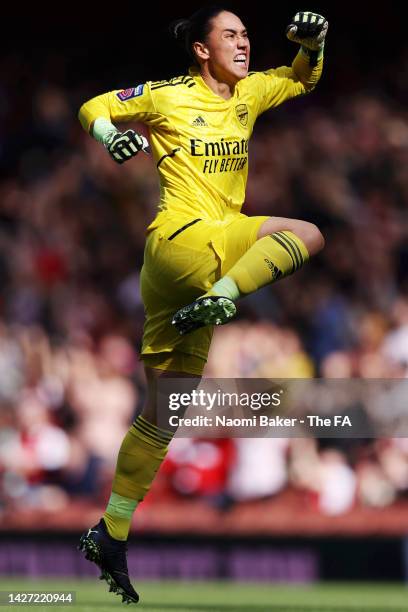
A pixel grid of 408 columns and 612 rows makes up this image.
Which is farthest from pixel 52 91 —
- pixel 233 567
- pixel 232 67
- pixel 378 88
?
pixel 232 67

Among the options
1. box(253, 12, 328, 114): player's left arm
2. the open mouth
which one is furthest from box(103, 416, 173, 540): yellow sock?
the open mouth

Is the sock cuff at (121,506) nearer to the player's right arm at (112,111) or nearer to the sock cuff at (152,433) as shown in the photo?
the sock cuff at (152,433)

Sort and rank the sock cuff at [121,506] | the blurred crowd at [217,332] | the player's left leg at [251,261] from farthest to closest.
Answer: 1. the blurred crowd at [217,332]
2. the sock cuff at [121,506]
3. the player's left leg at [251,261]

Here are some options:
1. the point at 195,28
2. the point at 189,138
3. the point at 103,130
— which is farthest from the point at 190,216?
the point at 195,28

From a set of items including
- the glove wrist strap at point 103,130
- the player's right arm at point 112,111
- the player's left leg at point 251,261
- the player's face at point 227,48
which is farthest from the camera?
the player's face at point 227,48

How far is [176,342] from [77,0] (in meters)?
10.5

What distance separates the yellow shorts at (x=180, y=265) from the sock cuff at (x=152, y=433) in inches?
13.7

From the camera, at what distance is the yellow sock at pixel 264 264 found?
7.21 meters

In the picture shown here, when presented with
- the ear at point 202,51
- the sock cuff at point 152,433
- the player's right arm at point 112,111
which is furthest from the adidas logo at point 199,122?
the sock cuff at point 152,433

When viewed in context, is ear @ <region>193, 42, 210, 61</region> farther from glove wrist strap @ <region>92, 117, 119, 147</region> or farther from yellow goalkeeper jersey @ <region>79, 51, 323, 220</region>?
glove wrist strap @ <region>92, 117, 119, 147</region>

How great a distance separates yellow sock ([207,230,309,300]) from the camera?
7.21 m

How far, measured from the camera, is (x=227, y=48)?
25.8 ft

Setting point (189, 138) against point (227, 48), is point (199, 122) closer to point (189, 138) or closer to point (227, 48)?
point (189, 138)

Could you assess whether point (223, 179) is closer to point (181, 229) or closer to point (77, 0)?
point (181, 229)
